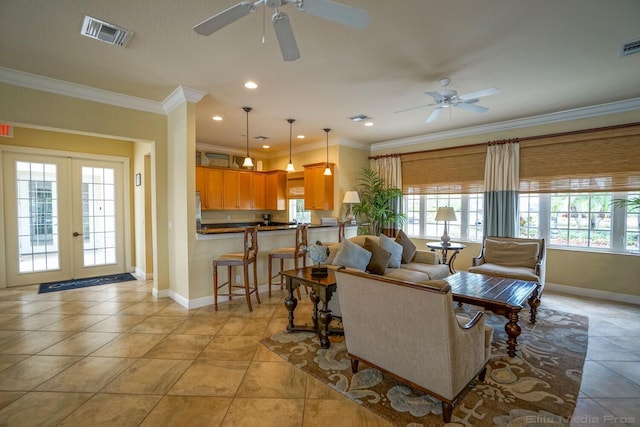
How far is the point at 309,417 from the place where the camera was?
78.4 inches

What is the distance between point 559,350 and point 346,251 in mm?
2339

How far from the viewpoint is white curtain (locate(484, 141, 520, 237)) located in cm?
521

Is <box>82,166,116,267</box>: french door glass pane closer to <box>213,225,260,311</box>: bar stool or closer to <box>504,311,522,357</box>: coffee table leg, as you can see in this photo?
<box>213,225,260,311</box>: bar stool

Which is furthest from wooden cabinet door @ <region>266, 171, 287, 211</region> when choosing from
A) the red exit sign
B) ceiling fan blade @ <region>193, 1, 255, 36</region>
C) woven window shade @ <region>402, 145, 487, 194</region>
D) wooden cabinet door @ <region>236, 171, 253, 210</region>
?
ceiling fan blade @ <region>193, 1, 255, 36</region>

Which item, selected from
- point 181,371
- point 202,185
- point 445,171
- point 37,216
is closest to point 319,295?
point 181,371

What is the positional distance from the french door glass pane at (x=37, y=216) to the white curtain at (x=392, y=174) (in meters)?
6.55

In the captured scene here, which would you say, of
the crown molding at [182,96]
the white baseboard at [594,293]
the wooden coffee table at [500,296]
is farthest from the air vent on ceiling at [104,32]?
the white baseboard at [594,293]

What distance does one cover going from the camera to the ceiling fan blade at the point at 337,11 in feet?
5.60

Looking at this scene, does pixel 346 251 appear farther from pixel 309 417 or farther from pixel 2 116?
pixel 2 116

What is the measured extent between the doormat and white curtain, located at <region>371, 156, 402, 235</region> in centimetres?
548

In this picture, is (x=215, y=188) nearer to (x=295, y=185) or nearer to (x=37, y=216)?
(x=295, y=185)

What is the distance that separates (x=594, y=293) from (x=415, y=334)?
4.60 m

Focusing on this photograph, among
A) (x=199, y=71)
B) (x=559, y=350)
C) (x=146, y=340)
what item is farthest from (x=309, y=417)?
(x=199, y=71)

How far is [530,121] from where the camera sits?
5078mm
